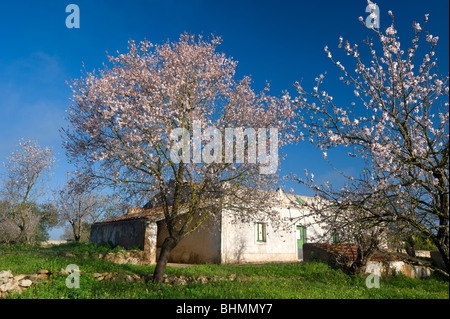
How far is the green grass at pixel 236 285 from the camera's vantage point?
970 centimetres

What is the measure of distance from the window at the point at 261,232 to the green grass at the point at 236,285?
5005 mm

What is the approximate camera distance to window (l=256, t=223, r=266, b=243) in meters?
21.7

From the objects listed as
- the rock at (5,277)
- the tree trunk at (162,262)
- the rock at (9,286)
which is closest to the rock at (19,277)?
the rock at (5,277)

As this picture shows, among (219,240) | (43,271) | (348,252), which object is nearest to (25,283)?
(43,271)

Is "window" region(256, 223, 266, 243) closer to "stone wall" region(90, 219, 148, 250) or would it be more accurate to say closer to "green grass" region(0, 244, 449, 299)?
"green grass" region(0, 244, 449, 299)

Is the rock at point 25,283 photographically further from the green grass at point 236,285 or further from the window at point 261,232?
the window at point 261,232

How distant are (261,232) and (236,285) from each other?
11.0m

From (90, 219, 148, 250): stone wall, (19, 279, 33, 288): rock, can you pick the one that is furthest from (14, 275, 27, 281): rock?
(90, 219, 148, 250): stone wall

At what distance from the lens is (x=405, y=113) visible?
606 centimetres

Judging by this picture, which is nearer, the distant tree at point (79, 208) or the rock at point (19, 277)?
the rock at point (19, 277)

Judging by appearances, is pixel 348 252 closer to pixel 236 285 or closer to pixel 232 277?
pixel 232 277
